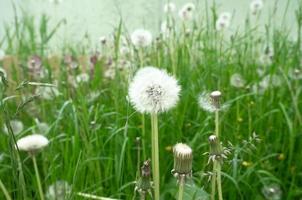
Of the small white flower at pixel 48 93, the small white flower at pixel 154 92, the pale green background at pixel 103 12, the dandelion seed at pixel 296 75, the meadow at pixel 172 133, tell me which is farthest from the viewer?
the pale green background at pixel 103 12

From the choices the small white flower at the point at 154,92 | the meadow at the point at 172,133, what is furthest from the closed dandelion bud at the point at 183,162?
the meadow at the point at 172,133

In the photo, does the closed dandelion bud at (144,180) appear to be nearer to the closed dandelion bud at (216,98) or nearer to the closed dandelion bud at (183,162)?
the closed dandelion bud at (183,162)

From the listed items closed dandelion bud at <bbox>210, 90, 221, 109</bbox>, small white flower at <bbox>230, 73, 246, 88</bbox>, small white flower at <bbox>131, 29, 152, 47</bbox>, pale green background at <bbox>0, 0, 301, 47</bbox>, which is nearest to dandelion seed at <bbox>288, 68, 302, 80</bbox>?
small white flower at <bbox>230, 73, 246, 88</bbox>

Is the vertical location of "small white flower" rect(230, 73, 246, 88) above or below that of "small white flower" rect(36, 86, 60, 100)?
above

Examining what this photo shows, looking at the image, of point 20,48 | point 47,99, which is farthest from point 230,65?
point 20,48

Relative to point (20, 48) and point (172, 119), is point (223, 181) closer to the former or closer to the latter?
point (172, 119)

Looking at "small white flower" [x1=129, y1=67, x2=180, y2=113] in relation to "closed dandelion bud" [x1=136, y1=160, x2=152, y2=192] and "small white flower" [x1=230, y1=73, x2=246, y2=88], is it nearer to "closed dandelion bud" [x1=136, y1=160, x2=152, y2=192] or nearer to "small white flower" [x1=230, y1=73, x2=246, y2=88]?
"closed dandelion bud" [x1=136, y1=160, x2=152, y2=192]

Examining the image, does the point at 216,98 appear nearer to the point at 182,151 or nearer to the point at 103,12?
the point at 182,151

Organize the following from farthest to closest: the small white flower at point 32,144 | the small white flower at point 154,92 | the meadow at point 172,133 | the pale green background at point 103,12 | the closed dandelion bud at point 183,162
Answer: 1. the pale green background at point 103,12
2. the meadow at point 172,133
3. the small white flower at point 32,144
4. the small white flower at point 154,92
5. the closed dandelion bud at point 183,162

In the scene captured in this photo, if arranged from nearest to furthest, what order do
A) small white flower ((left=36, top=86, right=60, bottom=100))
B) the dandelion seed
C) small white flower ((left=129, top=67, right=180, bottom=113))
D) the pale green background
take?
small white flower ((left=129, top=67, right=180, bottom=113)) < the dandelion seed < small white flower ((left=36, top=86, right=60, bottom=100)) < the pale green background
